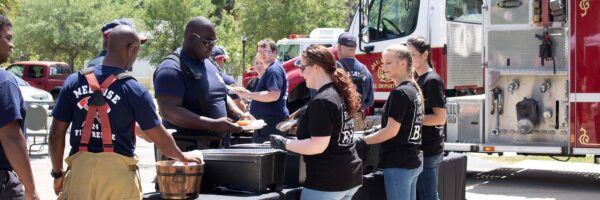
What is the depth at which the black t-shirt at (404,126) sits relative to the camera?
641 centimetres

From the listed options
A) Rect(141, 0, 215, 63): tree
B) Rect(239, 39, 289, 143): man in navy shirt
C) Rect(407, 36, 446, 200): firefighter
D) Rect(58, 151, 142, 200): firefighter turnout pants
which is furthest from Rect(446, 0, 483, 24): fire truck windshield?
Rect(141, 0, 215, 63): tree

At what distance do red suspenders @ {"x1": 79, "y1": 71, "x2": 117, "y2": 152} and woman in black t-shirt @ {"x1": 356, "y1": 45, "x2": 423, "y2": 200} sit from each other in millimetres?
2264

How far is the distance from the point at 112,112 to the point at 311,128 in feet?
4.18

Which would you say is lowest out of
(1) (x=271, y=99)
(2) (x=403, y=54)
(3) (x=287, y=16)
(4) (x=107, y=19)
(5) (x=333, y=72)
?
(1) (x=271, y=99)

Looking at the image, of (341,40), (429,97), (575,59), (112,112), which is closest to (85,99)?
(112,112)

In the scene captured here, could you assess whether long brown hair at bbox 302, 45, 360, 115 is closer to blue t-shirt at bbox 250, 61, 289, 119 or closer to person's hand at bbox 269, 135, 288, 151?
person's hand at bbox 269, 135, 288, 151

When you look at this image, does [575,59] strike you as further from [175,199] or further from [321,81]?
[175,199]

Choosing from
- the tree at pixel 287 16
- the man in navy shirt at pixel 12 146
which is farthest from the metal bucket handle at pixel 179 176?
the tree at pixel 287 16

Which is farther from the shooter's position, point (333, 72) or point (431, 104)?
point (431, 104)

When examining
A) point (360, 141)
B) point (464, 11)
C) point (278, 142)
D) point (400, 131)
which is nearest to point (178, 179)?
point (278, 142)

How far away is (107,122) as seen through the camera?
188 inches

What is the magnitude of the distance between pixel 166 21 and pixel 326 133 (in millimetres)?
36780

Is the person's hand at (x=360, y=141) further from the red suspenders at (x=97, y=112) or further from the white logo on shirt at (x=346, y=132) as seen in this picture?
the red suspenders at (x=97, y=112)

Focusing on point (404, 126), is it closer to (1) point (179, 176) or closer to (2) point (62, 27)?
(1) point (179, 176)
